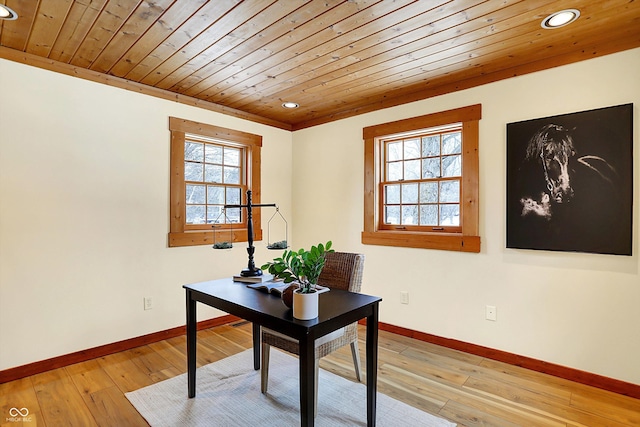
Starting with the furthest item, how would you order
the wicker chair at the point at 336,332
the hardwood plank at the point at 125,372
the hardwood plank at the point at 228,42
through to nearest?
the hardwood plank at the point at 125,372 → the wicker chair at the point at 336,332 → the hardwood plank at the point at 228,42

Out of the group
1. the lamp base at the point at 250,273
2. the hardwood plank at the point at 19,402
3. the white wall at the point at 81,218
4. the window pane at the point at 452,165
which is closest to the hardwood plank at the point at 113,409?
the hardwood plank at the point at 19,402

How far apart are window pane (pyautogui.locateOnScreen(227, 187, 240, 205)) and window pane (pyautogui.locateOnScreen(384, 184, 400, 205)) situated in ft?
5.52

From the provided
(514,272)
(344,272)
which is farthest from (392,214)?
(344,272)

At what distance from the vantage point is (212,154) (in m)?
3.75

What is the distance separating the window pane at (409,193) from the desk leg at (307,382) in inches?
89.6

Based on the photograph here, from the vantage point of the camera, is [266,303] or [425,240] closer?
[266,303]

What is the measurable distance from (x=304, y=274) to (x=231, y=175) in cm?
259

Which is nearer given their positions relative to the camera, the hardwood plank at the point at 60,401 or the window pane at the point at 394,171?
the hardwood plank at the point at 60,401

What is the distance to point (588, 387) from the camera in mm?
2389

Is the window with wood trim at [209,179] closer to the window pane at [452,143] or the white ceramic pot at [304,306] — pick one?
the window pane at [452,143]

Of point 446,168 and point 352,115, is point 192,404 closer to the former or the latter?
point 446,168

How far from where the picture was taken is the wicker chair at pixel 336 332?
82.3 inches

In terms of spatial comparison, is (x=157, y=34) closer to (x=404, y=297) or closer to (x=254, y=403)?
(x=254, y=403)

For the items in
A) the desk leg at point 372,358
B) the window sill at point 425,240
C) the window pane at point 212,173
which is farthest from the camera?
the window pane at point 212,173
